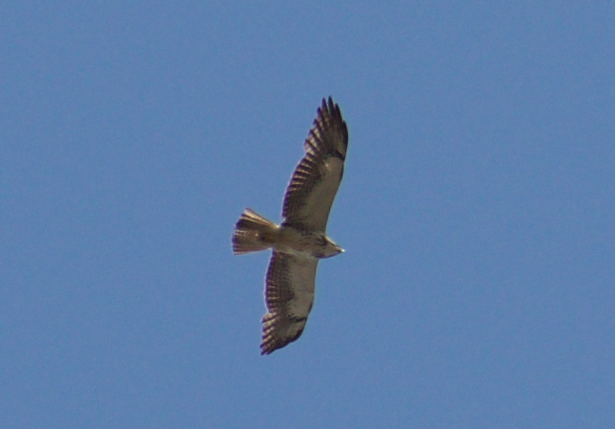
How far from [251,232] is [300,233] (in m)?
0.75

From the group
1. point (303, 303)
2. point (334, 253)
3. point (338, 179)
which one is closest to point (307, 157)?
point (338, 179)

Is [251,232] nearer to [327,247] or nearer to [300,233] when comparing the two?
[300,233]

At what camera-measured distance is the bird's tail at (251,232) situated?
1677 centimetres

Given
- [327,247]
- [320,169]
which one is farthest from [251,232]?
[320,169]

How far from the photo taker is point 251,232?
1681cm

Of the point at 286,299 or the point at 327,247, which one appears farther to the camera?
the point at 286,299

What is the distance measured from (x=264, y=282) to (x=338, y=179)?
8.06 ft

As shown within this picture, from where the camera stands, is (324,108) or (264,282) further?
(264,282)

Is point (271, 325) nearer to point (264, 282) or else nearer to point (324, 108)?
point (264, 282)

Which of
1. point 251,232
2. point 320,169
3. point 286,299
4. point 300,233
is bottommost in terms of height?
point 286,299

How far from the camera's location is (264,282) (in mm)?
18000

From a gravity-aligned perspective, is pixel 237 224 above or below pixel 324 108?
below

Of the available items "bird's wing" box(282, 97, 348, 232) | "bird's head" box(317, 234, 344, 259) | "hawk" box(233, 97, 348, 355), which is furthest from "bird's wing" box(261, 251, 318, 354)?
"bird's wing" box(282, 97, 348, 232)

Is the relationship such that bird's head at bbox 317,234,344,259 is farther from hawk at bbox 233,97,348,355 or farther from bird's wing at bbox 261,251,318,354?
bird's wing at bbox 261,251,318,354
